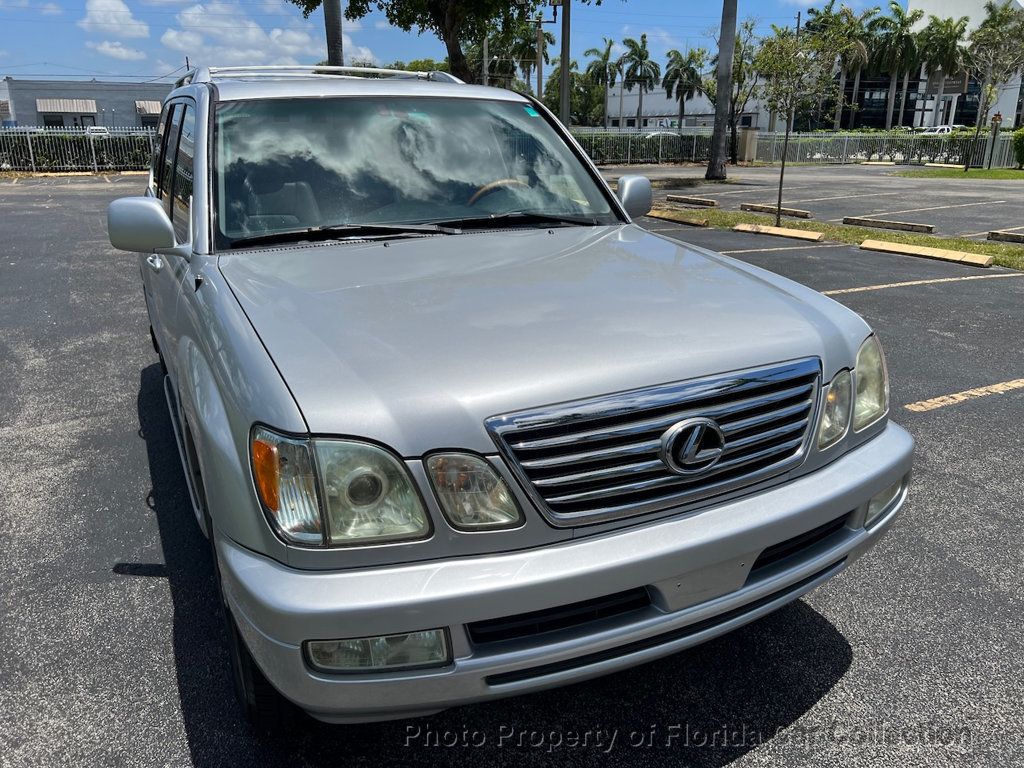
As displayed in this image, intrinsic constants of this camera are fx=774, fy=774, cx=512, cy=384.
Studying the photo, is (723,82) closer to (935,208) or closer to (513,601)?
(935,208)

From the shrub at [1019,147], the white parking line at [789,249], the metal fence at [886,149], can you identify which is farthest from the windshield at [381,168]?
the metal fence at [886,149]

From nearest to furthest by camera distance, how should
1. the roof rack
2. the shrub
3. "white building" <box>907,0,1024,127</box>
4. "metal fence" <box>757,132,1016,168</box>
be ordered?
the roof rack
the shrub
"metal fence" <box>757,132,1016,168</box>
"white building" <box>907,0,1024,127</box>

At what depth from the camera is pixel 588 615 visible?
1850 mm

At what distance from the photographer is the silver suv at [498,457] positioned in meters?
1.71

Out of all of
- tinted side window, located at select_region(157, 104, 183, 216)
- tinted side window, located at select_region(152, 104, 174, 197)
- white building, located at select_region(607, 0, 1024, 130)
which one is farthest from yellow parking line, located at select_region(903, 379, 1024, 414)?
white building, located at select_region(607, 0, 1024, 130)

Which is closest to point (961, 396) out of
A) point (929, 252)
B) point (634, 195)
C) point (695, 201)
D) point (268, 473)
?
point (634, 195)

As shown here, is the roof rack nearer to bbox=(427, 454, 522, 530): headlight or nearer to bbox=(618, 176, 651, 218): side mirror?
bbox=(618, 176, 651, 218): side mirror

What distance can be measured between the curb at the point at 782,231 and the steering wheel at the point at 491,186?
32.3 feet

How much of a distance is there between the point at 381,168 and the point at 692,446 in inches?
73.1

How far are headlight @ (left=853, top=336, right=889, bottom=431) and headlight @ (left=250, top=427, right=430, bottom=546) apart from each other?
1.39 metres

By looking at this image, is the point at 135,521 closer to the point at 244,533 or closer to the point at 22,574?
the point at 22,574

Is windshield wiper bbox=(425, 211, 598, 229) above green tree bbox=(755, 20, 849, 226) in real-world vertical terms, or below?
below

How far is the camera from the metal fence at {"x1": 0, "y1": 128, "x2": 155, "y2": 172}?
2592 cm

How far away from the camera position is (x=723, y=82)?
2505 cm
